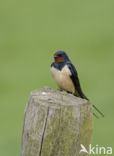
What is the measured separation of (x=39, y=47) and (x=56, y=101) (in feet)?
25.0

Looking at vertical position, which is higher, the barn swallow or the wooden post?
the barn swallow

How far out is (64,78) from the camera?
5605 mm

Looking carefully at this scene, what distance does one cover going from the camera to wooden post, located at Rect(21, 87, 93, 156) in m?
4.07

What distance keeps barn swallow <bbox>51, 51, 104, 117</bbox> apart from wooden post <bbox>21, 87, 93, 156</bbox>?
137 cm

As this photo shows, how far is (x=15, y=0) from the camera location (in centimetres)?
1434

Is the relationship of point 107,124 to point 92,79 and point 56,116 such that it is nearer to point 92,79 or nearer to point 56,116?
point 92,79

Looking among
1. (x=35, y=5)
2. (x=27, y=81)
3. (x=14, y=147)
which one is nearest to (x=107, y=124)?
(x=14, y=147)

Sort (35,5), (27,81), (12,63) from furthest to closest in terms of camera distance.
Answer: (35,5), (12,63), (27,81)

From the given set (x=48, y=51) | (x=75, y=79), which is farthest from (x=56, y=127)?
(x=48, y=51)

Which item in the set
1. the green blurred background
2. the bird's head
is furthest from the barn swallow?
the green blurred background

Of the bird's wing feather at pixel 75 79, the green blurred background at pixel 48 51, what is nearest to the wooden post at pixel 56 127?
the bird's wing feather at pixel 75 79

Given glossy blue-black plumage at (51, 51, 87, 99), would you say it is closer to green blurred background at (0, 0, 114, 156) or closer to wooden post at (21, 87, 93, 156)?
wooden post at (21, 87, 93, 156)

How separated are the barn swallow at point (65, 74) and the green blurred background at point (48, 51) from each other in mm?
2402

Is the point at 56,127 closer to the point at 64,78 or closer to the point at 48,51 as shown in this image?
the point at 64,78
